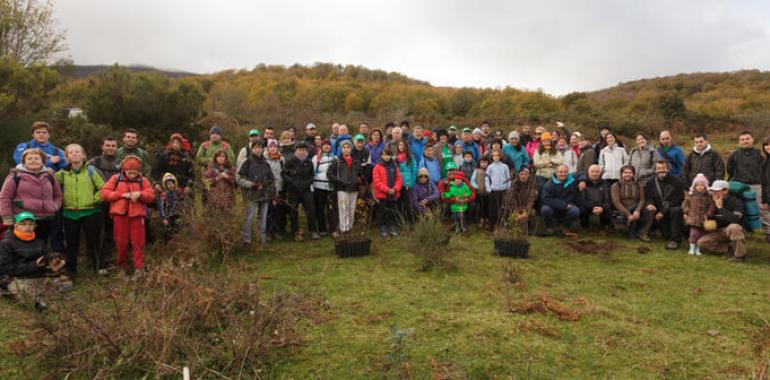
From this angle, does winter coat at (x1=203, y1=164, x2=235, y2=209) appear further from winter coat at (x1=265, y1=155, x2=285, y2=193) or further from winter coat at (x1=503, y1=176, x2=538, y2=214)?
winter coat at (x1=503, y1=176, x2=538, y2=214)

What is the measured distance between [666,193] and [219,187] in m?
7.08

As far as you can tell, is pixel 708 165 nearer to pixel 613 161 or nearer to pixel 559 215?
pixel 613 161

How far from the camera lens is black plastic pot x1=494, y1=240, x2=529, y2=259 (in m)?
6.54

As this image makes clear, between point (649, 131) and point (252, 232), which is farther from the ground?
point (649, 131)

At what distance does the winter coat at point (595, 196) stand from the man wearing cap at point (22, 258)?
24.6ft

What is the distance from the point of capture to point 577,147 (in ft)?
29.7

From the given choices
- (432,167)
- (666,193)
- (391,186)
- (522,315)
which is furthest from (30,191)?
(666,193)

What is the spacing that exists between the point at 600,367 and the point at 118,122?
1770cm

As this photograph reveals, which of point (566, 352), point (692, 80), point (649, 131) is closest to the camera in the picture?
point (566, 352)

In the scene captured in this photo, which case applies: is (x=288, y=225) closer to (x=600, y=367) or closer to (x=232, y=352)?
(x=232, y=352)

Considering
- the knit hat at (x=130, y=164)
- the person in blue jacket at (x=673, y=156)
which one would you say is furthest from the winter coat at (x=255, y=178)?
the person in blue jacket at (x=673, y=156)

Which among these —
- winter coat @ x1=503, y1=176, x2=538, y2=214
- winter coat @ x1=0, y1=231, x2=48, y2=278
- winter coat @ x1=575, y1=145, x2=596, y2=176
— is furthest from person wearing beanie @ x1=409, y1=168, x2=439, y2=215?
winter coat @ x1=0, y1=231, x2=48, y2=278

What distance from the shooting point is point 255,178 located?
6910 mm

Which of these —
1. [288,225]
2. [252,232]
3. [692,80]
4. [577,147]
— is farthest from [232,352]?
[692,80]
